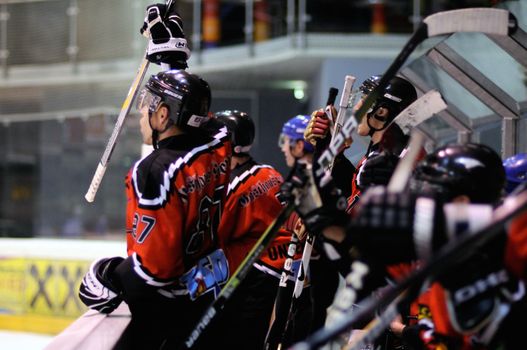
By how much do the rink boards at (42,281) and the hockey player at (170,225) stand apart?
3.24 m

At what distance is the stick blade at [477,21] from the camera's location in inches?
66.9

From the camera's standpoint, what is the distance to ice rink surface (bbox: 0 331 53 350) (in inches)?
214

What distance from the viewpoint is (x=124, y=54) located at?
7.18m

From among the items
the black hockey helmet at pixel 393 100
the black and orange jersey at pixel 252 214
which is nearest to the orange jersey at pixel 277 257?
the black and orange jersey at pixel 252 214

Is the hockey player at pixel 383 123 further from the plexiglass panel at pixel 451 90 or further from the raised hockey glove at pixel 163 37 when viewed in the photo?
the raised hockey glove at pixel 163 37

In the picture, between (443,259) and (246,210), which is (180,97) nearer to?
(246,210)

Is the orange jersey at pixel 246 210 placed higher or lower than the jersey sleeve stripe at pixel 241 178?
lower

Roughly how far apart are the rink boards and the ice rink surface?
0.06 m

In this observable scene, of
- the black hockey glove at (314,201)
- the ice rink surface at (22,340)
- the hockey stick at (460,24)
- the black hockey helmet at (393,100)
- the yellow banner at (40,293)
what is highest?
the hockey stick at (460,24)

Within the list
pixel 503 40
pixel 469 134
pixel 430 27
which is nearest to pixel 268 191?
pixel 469 134

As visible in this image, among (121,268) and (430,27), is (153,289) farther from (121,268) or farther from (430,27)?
(430,27)

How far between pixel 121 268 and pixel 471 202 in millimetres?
951

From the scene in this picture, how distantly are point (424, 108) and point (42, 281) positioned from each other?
402 cm

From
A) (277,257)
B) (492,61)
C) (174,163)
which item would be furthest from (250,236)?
(492,61)
